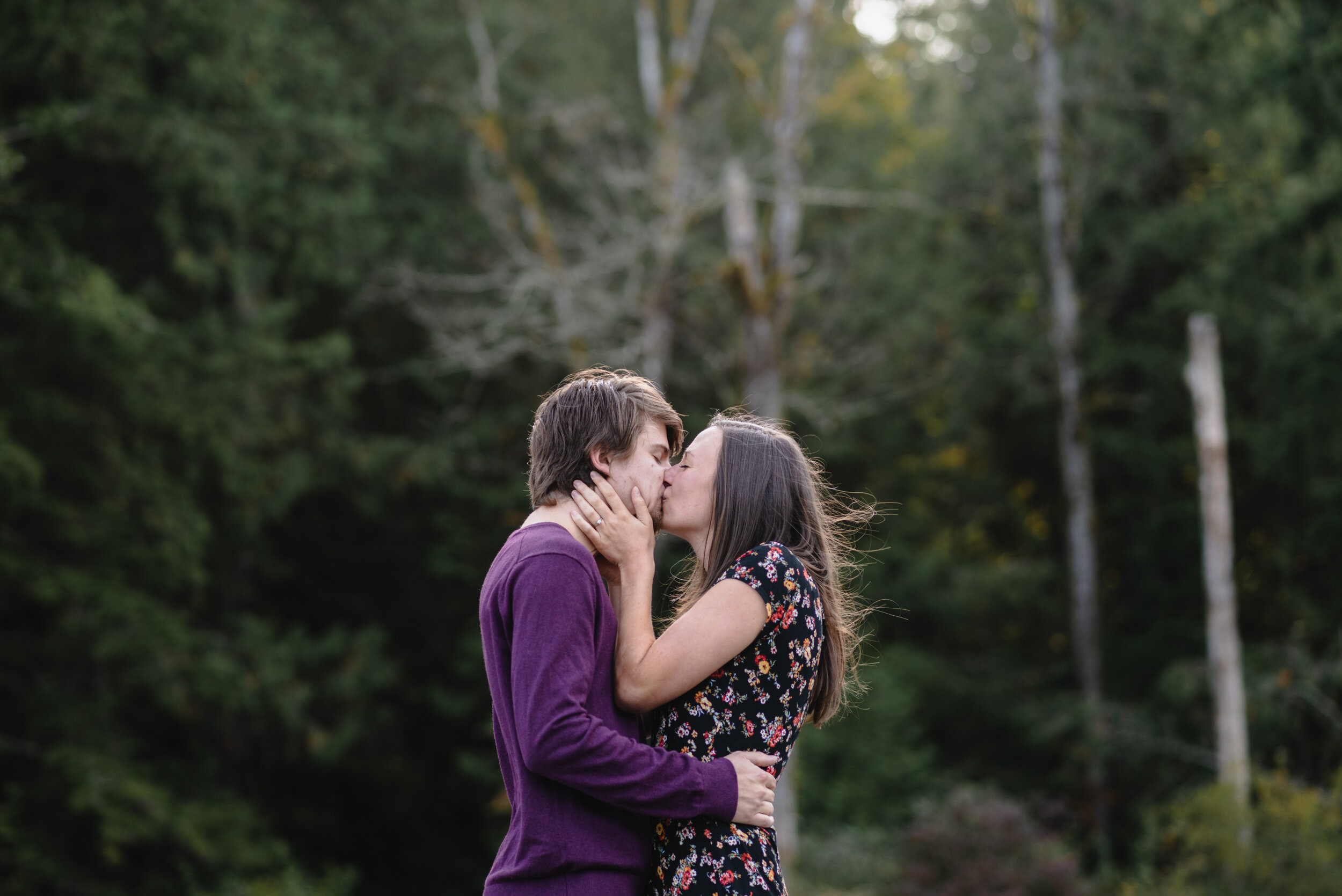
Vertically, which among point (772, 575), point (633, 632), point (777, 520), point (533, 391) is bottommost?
point (633, 632)

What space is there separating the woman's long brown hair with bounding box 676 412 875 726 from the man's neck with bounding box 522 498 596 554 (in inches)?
11.0

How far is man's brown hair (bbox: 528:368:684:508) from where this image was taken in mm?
2221

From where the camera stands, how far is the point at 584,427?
2225 millimetres

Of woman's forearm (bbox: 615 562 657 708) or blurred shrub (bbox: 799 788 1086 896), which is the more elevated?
blurred shrub (bbox: 799 788 1086 896)

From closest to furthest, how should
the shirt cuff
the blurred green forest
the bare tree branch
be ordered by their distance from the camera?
the shirt cuff, the blurred green forest, the bare tree branch

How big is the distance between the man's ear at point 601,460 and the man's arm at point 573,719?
246 mm

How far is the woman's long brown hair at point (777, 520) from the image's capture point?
91.5 inches

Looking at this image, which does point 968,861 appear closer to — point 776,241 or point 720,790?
point 776,241

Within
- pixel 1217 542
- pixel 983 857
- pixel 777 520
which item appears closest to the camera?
pixel 777 520

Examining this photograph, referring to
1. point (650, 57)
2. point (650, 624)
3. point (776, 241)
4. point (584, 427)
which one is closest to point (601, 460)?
point (584, 427)

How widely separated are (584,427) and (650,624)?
390mm

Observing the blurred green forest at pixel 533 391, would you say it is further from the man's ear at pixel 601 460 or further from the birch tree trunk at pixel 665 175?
the man's ear at pixel 601 460

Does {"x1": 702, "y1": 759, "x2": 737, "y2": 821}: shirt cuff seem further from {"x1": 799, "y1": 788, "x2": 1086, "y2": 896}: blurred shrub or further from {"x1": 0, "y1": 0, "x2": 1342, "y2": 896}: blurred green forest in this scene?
{"x1": 799, "y1": 788, "x2": 1086, "y2": 896}: blurred shrub

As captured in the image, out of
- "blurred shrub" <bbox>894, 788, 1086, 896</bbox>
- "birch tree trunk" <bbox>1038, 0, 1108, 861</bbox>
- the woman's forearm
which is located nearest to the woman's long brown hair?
the woman's forearm
